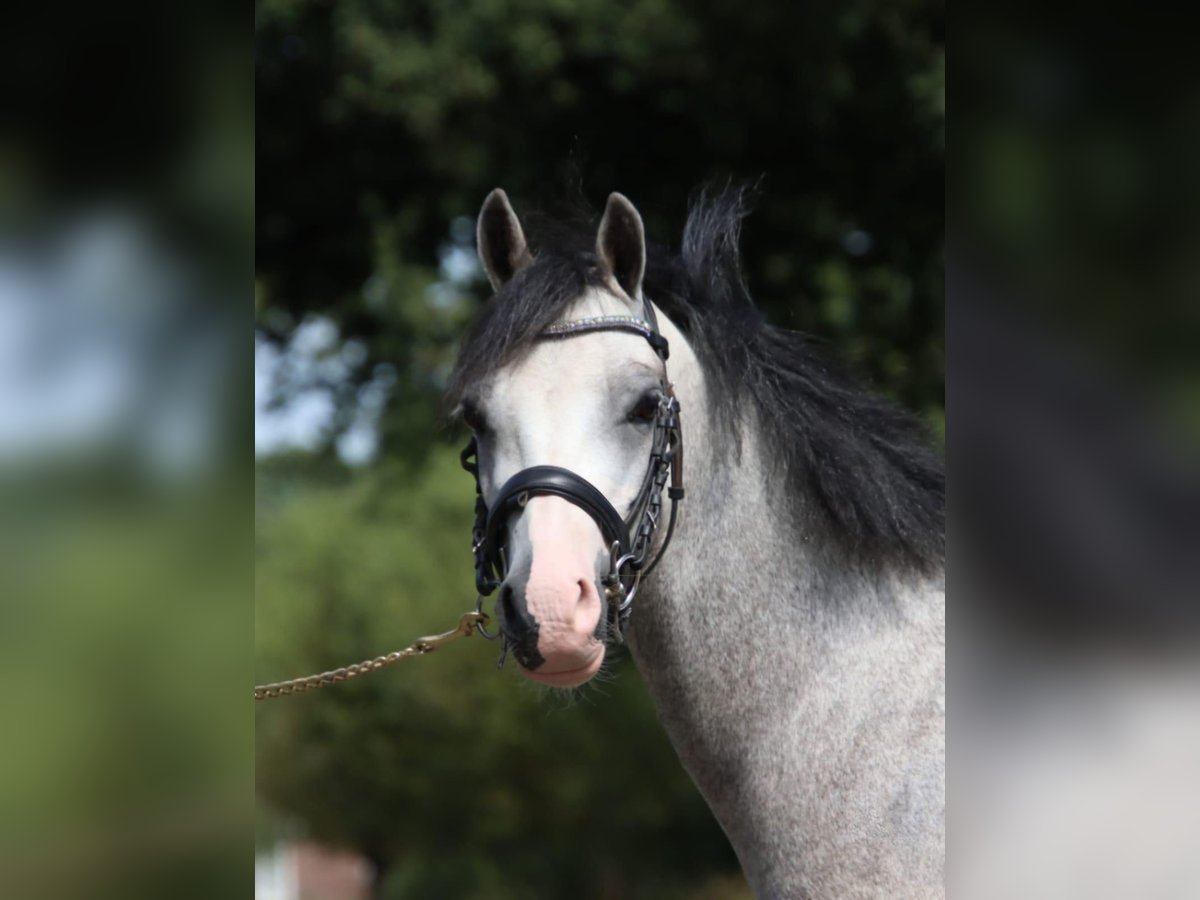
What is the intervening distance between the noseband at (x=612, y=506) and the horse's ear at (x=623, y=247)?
7 cm

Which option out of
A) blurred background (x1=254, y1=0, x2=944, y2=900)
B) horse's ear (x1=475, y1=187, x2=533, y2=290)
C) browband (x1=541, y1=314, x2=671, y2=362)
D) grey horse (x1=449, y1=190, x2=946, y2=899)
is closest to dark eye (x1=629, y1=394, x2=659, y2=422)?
grey horse (x1=449, y1=190, x2=946, y2=899)

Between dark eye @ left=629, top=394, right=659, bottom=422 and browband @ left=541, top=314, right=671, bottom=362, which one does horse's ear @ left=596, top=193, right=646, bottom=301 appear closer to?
browband @ left=541, top=314, right=671, bottom=362

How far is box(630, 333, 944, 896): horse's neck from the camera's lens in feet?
7.76

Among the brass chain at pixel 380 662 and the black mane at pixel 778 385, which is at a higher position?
the black mane at pixel 778 385

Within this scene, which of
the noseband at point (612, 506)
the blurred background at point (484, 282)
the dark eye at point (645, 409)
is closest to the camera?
the noseband at point (612, 506)

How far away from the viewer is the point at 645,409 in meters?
2.51

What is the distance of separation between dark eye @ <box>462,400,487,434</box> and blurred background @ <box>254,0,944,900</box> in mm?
5797

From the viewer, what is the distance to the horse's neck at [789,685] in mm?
2365

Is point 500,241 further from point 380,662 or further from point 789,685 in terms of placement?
point 789,685

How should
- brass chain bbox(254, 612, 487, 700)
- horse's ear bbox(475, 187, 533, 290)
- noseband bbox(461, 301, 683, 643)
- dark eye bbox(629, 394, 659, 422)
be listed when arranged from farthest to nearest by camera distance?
horse's ear bbox(475, 187, 533, 290)
brass chain bbox(254, 612, 487, 700)
dark eye bbox(629, 394, 659, 422)
noseband bbox(461, 301, 683, 643)

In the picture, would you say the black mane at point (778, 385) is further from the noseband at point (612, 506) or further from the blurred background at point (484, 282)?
the blurred background at point (484, 282)

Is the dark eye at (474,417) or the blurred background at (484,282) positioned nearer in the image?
the dark eye at (474,417)

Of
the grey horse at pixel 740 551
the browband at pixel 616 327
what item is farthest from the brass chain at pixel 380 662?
the browband at pixel 616 327

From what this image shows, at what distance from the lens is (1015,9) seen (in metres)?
0.91
